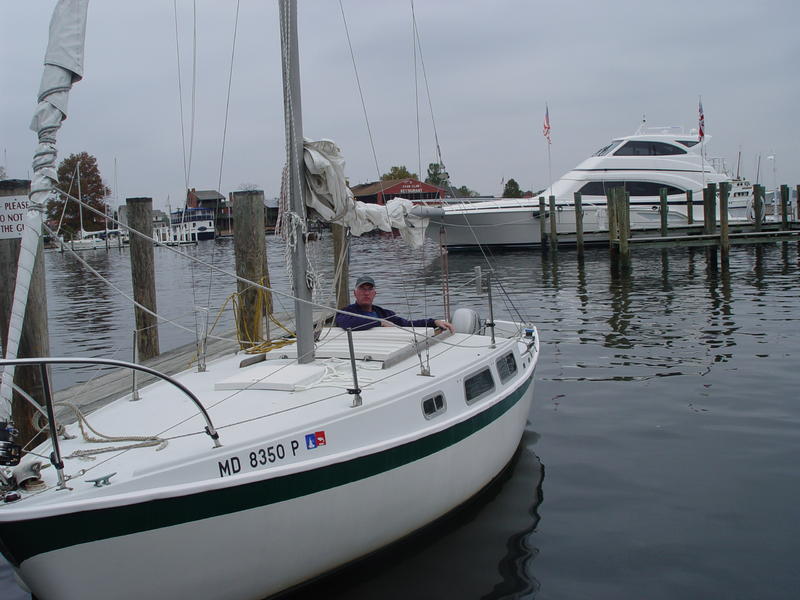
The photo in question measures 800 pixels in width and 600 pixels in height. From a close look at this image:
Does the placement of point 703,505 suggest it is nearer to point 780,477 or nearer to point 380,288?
point 780,477

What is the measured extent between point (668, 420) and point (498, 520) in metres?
3.56

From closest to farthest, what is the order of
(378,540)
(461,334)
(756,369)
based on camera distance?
1. (378,540)
2. (461,334)
3. (756,369)

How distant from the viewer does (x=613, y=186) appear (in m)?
36.7

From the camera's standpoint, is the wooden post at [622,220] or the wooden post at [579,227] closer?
the wooden post at [622,220]

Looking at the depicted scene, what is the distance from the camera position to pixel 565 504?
274 inches

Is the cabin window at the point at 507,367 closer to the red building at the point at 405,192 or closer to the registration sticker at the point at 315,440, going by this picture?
the red building at the point at 405,192

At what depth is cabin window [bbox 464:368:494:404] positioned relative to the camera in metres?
6.63

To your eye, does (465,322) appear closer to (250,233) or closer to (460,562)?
(460,562)

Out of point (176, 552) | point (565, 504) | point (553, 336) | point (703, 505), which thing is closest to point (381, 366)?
point (565, 504)

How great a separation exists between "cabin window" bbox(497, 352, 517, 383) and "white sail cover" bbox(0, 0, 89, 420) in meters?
4.48

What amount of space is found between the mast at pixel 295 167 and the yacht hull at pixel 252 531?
6.32 feet

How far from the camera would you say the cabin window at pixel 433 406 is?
596 cm

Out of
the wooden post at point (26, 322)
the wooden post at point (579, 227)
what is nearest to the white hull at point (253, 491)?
the wooden post at point (26, 322)

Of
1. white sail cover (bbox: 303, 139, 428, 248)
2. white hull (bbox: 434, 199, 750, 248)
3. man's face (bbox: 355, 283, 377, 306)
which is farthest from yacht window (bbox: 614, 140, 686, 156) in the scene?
white sail cover (bbox: 303, 139, 428, 248)
